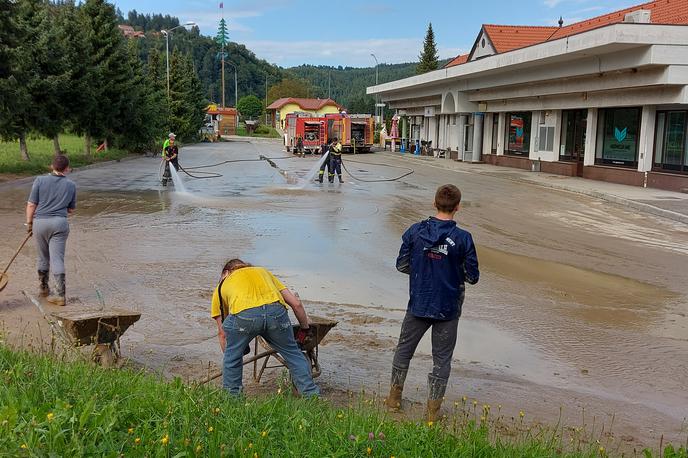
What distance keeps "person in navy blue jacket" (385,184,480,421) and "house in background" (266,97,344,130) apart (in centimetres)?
10626

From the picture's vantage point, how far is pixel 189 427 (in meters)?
3.95

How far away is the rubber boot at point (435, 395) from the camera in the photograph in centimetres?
508

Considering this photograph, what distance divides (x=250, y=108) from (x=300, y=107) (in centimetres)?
2896

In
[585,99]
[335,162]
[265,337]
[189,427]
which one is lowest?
[189,427]

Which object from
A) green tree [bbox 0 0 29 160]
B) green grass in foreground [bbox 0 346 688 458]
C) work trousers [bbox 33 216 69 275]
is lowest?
green grass in foreground [bbox 0 346 688 458]

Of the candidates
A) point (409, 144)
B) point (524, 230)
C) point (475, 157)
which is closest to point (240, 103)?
point (409, 144)

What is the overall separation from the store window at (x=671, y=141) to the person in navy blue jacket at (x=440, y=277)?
21024mm

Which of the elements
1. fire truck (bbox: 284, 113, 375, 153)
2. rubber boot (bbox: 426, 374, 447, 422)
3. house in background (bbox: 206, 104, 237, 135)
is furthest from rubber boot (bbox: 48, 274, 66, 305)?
house in background (bbox: 206, 104, 237, 135)

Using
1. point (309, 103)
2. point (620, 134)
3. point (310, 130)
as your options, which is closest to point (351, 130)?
point (310, 130)

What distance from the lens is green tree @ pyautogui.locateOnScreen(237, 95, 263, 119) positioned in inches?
5651

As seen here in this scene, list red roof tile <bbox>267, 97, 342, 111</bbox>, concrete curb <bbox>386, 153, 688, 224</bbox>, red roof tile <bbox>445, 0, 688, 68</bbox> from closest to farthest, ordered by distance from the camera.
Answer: concrete curb <bbox>386, 153, 688, 224</bbox>
red roof tile <bbox>445, 0, 688, 68</bbox>
red roof tile <bbox>267, 97, 342, 111</bbox>

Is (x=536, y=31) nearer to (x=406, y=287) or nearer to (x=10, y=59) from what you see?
(x=10, y=59)

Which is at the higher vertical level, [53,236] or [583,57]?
[583,57]

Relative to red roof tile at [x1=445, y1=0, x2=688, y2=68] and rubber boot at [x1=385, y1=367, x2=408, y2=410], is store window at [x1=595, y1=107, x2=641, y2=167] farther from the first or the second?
rubber boot at [x1=385, y1=367, x2=408, y2=410]
